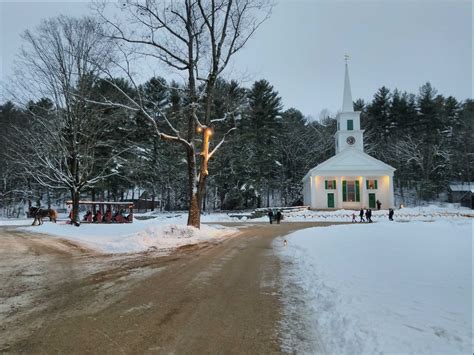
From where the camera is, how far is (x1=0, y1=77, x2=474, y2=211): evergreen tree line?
49531 millimetres

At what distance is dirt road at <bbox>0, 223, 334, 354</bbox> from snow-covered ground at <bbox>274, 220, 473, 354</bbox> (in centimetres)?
52

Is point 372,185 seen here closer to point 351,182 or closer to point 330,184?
point 351,182

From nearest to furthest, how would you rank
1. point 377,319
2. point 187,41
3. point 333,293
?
point 377,319 → point 333,293 → point 187,41

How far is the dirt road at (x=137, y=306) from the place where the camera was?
14.5 feet

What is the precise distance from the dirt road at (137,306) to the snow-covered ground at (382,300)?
0.52 m

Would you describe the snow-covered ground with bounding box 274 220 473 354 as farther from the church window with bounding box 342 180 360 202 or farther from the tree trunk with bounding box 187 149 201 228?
the church window with bounding box 342 180 360 202

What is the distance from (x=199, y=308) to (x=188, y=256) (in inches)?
244

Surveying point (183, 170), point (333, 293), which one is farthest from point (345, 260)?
point (183, 170)

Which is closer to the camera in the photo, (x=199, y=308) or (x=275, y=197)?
(x=199, y=308)

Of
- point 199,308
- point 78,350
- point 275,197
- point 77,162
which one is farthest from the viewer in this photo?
point 275,197

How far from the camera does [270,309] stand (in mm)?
5957

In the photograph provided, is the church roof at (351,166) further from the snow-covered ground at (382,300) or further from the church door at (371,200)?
the snow-covered ground at (382,300)

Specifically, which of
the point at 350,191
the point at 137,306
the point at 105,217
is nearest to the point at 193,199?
the point at 137,306

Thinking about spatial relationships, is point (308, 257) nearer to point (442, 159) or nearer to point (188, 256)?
point (188, 256)
